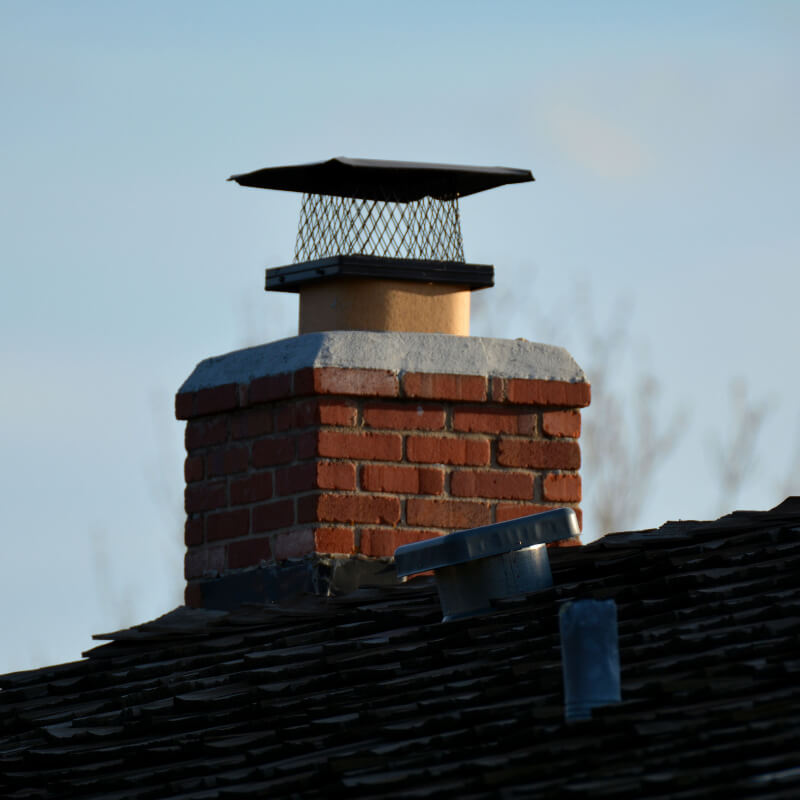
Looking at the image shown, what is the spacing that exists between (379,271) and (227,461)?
960 mm

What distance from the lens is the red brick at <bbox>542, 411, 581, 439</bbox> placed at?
6570 millimetres

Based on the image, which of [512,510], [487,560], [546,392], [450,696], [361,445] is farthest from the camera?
[546,392]

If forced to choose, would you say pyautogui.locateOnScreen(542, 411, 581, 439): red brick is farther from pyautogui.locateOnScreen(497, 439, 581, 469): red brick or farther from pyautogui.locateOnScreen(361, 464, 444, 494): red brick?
pyautogui.locateOnScreen(361, 464, 444, 494): red brick

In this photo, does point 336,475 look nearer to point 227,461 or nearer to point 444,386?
point 444,386

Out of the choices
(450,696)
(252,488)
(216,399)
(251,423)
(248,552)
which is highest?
(216,399)

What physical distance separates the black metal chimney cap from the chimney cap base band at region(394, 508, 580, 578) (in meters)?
2.23

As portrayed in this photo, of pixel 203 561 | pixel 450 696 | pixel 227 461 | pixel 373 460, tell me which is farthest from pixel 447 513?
pixel 450 696

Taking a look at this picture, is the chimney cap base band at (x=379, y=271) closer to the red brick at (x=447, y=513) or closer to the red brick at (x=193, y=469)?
the red brick at (x=193, y=469)

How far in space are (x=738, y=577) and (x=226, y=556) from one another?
97.3 inches

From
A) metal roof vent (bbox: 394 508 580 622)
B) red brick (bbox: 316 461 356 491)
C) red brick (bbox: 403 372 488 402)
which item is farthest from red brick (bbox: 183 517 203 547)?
metal roof vent (bbox: 394 508 580 622)

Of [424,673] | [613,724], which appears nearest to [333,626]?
[424,673]

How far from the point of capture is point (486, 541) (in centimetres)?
511

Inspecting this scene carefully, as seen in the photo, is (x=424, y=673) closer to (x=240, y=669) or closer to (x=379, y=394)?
(x=240, y=669)

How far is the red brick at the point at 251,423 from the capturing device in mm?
6465
